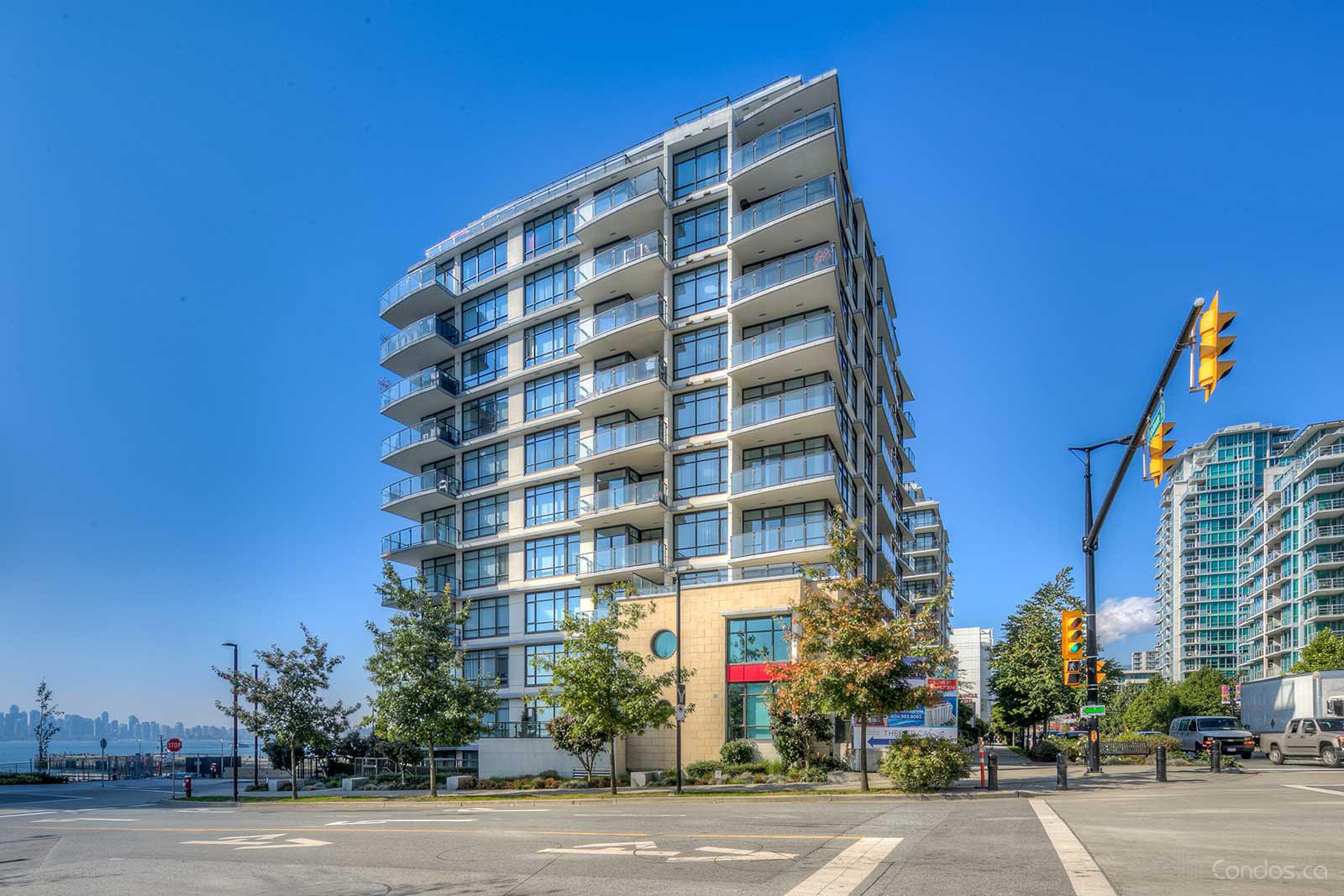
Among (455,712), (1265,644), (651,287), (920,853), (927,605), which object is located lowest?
(1265,644)

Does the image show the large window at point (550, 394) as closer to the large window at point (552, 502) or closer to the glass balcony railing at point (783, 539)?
the large window at point (552, 502)

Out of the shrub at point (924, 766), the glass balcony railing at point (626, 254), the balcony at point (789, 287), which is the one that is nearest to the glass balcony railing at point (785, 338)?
the balcony at point (789, 287)

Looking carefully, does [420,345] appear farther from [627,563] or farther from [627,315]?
[627,563]

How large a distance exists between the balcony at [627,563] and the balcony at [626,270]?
12400mm

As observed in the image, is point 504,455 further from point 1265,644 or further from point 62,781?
point 1265,644

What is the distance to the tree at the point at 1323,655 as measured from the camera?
7069cm

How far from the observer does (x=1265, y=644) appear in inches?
4158

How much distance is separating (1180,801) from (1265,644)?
103141 millimetres

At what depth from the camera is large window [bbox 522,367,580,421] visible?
47719 mm

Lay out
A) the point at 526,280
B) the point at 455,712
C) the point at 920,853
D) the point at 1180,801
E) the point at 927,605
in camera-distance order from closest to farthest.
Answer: the point at 920,853
the point at 1180,801
the point at 927,605
the point at 455,712
the point at 526,280

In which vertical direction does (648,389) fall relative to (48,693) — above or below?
above

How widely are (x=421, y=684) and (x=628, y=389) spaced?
16122 mm

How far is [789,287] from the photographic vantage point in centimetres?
3931

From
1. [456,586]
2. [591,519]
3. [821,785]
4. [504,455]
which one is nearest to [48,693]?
[456,586]
